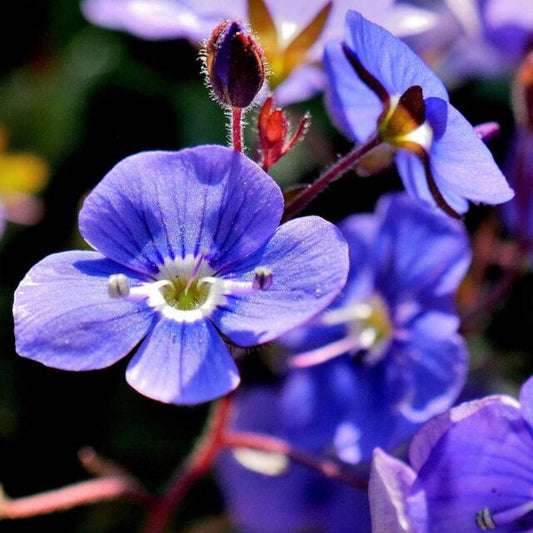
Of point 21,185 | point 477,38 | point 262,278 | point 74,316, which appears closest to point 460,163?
point 262,278

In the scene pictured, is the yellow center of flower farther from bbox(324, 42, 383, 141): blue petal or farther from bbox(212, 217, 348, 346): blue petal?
bbox(212, 217, 348, 346): blue petal

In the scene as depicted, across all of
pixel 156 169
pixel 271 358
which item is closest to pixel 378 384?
pixel 271 358

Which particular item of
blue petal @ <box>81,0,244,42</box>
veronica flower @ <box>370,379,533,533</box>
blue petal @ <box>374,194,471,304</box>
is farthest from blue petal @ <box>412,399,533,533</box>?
blue petal @ <box>81,0,244,42</box>

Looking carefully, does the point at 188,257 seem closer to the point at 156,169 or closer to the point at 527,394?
the point at 156,169

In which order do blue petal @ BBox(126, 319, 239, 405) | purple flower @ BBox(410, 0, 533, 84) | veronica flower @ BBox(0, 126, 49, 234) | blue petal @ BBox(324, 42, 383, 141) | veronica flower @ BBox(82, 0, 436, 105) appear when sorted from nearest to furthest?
blue petal @ BBox(126, 319, 239, 405) < blue petal @ BBox(324, 42, 383, 141) < veronica flower @ BBox(82, 0, 436, 105) < purple flower @ BBox(410, 0, 533, 84) < veronica flower @ BBox(0, 126, 49, 234)

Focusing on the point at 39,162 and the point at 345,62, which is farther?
the point at 39,162

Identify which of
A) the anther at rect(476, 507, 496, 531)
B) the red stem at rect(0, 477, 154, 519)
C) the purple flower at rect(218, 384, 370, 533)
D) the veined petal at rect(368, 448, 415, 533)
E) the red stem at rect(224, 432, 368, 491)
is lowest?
the purple flower at rect(218, 384, 370, 533)

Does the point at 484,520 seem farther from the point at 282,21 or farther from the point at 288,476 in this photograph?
the point at 282,21

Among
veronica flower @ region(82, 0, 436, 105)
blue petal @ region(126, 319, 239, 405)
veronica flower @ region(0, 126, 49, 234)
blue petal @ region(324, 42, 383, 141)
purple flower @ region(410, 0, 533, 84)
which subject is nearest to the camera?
blue petal @ region(126, 319, 239, 405)
